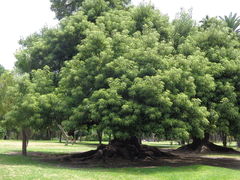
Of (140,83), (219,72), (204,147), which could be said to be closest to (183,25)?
(219,72)

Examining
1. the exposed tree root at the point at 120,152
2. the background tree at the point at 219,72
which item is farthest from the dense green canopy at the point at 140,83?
the exposed tree root at the point at 120,152

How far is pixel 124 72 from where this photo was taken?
17.3m

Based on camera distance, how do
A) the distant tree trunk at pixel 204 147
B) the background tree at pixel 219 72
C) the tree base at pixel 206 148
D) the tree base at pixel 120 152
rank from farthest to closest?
the distant tree trunk at pixel 204 147 → the tree base at pixel 206 148 → the tree base at pixel 120 152 → the background tree at pixel 219 72

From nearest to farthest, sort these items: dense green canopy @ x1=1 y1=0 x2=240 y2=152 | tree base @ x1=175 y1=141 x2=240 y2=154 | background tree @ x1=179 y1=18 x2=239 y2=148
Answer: dense green canopy @ x1=1 y1=0 x2=240 y2=152 → background tree @ x1=179 y1=18 x2=239 y2=148 → tree base @ x1=175 y1=141 x2=240 y2=154

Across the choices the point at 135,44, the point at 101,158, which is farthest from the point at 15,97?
the point at 135,44

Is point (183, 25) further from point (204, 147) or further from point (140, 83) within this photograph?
point (204, 147)

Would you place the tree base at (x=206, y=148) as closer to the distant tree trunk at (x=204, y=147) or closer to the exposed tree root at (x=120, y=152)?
the distant tree trunk at (x=204, y=147)

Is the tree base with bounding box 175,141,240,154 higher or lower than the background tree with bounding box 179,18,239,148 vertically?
lower

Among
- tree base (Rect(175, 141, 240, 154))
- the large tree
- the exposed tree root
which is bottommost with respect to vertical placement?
tree base (Rect(175, 141, 240, 154))

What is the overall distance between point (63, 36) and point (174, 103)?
12792 mm

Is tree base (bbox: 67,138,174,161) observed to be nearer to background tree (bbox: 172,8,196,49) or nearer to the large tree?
the large tree

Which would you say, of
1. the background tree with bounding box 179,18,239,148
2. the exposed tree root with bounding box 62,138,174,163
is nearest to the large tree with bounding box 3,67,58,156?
the exposed tree root with bounding box 62,138,174,163

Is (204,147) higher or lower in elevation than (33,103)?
lower

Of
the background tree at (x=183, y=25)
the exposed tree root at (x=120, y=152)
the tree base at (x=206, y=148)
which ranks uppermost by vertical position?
the background tree at (x=183, y=25)
